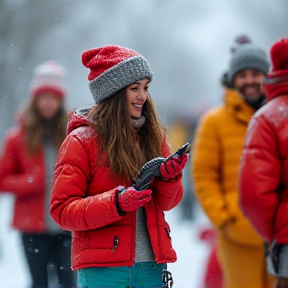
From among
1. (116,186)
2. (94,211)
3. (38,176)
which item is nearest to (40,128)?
(38,176)

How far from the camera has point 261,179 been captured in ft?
14.7

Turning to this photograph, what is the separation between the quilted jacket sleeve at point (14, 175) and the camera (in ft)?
20.0

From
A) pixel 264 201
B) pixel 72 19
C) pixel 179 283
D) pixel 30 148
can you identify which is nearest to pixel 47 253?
pixel 30 148

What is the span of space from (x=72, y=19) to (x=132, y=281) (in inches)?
470

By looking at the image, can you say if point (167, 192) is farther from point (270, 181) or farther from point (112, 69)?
point (270, 181)

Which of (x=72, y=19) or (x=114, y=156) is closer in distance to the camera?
(x=114, y=156)

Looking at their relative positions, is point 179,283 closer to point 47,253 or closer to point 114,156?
point 47,253

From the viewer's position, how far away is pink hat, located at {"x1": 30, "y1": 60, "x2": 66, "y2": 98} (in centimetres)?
639

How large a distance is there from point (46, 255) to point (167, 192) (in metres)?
2.21

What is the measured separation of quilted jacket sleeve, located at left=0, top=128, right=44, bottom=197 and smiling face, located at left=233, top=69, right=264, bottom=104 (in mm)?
1491

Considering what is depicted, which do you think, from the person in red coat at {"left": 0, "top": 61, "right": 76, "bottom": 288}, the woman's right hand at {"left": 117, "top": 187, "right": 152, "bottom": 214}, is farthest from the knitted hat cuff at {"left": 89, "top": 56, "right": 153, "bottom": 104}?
the person in red coat at {"left": 0, "top": 61, "right": 76, "bottom": 288}

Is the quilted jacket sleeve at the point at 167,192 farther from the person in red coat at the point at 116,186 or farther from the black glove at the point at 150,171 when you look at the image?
the black glove at the point at 150,171

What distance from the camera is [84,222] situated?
150 inches

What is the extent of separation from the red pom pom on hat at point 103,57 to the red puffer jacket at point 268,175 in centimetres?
84
